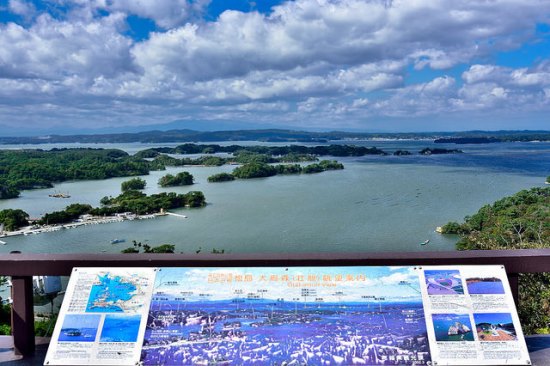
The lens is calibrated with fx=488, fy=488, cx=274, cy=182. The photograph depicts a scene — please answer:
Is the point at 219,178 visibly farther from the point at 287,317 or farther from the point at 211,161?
the point at 287,317

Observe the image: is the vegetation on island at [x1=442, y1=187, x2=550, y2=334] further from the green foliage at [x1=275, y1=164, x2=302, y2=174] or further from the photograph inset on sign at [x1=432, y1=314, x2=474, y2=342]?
the green foliage at [x1=275, y1=164, x2=302, y2=174]

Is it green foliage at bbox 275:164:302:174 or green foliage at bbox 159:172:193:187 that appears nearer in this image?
green foliage at bbox 159:172:193:187

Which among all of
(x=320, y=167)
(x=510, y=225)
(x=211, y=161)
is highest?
(x=510, y=225)

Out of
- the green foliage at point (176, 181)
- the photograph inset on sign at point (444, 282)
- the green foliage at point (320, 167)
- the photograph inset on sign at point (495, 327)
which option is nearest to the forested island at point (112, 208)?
the green foliage at point (176, 181)

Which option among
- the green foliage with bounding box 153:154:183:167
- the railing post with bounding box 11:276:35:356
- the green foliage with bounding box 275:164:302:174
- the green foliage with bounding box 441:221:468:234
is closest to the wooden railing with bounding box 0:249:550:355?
the railing post with bounding box 11:276:35:356

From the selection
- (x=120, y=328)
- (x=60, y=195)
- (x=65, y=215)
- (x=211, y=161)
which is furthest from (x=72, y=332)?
(x=211, y=161)

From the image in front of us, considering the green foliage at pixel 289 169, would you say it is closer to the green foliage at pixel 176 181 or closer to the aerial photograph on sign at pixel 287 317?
the green foliage at pixel 176 181

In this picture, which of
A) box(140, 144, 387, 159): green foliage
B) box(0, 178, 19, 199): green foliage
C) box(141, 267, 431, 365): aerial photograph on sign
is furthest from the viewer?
box(140, 144, 387, 159): green foliage
